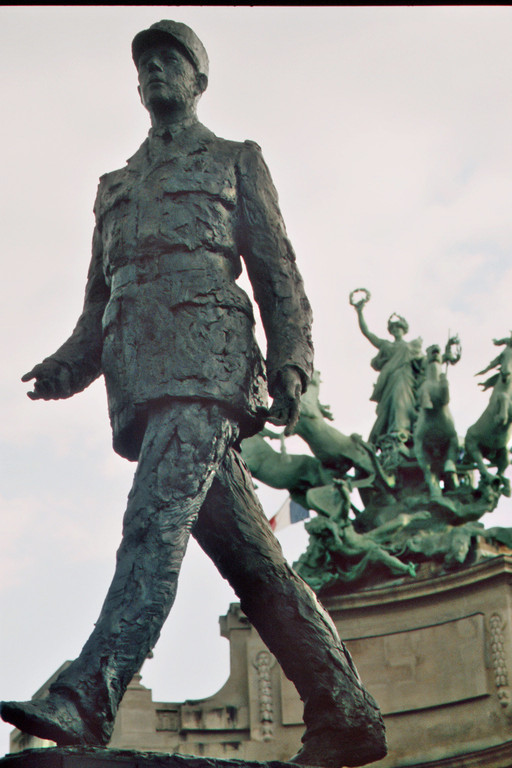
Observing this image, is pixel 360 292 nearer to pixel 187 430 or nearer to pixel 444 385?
pixel 444 385

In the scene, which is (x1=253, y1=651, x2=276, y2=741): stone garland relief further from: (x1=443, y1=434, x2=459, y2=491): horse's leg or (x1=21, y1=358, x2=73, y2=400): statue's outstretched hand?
(x1=21, y1=358, x2=73, y2=400): statue's outstretched hand

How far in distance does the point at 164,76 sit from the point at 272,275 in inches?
32.7

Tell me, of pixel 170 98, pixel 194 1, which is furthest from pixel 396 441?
pixel 194 1

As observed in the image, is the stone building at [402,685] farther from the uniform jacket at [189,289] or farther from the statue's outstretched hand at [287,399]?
the statue's outstretched hand at [287,399]

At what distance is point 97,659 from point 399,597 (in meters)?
19.7

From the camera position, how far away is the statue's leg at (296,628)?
18.4ft

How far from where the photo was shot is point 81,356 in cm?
598

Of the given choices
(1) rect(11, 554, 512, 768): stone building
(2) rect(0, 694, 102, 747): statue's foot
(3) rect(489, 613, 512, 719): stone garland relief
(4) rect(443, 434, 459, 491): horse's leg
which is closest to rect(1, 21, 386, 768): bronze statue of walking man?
(2) rect(0, 694, 102, 747): statue's foot

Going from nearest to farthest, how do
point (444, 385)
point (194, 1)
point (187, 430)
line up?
point (194, 1) < point (187, 430) < point (444, 385)

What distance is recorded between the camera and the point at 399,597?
24594 millimetres

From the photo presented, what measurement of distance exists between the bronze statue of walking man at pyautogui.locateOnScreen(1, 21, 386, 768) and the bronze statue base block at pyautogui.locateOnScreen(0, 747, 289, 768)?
344 mm

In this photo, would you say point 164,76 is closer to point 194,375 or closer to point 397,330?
point 194,375

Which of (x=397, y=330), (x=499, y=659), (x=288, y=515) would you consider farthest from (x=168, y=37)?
(x=288, y=515)

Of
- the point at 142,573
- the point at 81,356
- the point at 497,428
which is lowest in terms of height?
the point at 142,573
